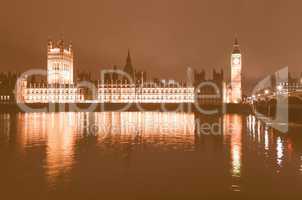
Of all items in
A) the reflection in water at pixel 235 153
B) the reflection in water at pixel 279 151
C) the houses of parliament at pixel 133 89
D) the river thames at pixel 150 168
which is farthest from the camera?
the houses of parliament at pixel 133 89

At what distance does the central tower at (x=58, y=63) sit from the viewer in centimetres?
9981

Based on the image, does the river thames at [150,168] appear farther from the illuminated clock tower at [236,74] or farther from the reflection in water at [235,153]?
the illuminated clock tower at [236,74]

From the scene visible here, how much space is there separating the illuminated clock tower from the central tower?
37113 millimetres

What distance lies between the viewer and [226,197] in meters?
10.4

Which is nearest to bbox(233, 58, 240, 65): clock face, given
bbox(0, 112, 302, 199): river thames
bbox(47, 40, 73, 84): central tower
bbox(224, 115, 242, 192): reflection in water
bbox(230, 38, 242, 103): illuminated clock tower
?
bbox(230, 38, 242, 103): illuminated clock tower

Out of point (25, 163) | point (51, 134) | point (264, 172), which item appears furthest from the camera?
point (51, 134)

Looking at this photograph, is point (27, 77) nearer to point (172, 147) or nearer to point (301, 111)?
point (301, 111)

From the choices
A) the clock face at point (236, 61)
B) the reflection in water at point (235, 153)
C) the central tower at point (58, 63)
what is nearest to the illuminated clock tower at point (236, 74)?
the clock face at point (236, 61)

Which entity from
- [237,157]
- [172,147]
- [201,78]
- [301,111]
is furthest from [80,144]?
[201,78]

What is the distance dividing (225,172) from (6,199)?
6.28m

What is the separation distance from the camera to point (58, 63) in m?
100

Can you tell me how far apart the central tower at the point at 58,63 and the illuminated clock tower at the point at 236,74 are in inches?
1461

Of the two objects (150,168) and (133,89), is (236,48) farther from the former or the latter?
(150,168)

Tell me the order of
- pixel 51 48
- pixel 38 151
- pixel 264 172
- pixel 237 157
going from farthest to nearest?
pixel 51 48 < pixel 38 151 < pixel 237 157 < pixel 264 172
